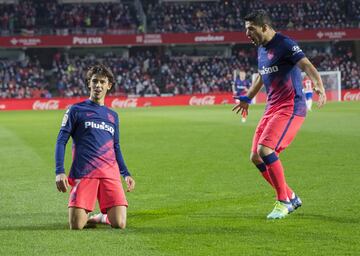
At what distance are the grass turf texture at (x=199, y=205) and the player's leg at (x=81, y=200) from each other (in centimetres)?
13

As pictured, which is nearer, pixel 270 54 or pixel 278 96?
pixel 270 54

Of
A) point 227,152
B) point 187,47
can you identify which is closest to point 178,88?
point 187,47

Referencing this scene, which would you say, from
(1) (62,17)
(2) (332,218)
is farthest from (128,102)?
(2) (332,218)

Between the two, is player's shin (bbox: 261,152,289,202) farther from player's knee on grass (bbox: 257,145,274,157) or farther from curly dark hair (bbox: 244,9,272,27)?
curly dark hair (bbox: 244,9,272,27)

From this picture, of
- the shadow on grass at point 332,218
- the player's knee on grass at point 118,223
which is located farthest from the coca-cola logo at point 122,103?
the player's knee on grass at point 118,223

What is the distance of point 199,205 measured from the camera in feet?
31.8

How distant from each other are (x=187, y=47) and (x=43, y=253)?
56.5 meters

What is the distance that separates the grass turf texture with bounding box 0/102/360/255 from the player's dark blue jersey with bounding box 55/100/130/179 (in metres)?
0.59

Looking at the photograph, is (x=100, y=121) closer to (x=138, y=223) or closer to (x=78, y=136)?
(x=78, y=136)

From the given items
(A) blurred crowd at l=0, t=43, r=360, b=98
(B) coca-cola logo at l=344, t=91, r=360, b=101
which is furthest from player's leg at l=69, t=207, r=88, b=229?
(B) coca-cola logo at l=344, t=91, r=360, b=101

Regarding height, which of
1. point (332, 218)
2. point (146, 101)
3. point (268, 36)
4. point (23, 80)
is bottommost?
point (146, 101)

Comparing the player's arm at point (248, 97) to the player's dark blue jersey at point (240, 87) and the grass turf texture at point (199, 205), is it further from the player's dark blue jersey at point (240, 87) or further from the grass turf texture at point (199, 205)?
the player's dark blue jersey at point (240, 87)

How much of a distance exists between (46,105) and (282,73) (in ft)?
141

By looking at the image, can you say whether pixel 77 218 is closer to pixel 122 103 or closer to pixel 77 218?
pixel 77 218
